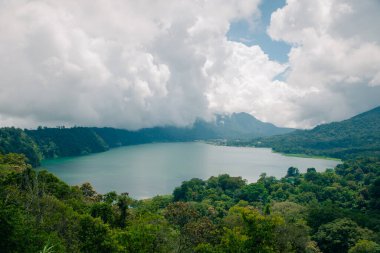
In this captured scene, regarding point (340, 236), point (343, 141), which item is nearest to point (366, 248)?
point (340, 236)

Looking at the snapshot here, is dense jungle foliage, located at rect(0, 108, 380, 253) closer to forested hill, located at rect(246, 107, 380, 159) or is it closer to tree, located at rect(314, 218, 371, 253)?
tree, located at rect(314, 218, 371, 253)

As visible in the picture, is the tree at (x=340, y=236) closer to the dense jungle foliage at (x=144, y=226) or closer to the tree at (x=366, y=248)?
the dense jungle foliage at (x=144, y=226)

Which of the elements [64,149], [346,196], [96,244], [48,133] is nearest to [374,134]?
[346,196]

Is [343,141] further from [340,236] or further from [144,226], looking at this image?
[144,226]

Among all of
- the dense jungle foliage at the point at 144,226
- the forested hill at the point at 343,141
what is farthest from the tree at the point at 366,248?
the forested hill at the point at 343,141

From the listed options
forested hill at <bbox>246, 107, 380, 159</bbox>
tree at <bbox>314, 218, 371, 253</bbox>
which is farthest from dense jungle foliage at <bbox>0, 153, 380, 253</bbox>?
forested hill at <bbox>246, 107, 380, 159</bbox>

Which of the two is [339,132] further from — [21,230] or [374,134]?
[21,230]

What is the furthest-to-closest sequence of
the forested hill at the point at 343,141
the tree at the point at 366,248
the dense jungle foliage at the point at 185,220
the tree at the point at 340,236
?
A: the forested hill at the point at 343,141
the tree at the point at 340,236
the tree at the point at 366,248
the dense jungle foliage at the point at 185,220

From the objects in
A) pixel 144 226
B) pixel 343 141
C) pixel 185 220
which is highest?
pixel 343 141

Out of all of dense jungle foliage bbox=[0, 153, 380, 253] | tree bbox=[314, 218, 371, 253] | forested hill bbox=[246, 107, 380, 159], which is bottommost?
tree bbox=[314, 218, 371, 253]

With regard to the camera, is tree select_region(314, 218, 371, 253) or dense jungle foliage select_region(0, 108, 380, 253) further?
tree select_region(314, 218, 371, 253)

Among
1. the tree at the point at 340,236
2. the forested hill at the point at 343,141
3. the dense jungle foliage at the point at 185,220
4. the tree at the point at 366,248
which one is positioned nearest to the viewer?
the dense jungle foliage at the point at 185,220
